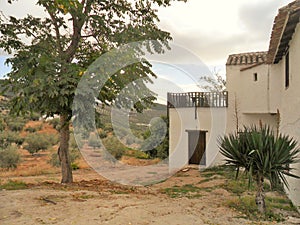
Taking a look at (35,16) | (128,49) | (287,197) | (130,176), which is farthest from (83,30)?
(287,197)

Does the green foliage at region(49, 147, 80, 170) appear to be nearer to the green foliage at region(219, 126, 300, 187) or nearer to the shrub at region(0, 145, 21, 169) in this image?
the shrub at region(0, 145, 21, 169)

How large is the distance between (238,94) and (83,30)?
8.52m

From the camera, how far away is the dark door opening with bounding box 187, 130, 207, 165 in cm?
1667

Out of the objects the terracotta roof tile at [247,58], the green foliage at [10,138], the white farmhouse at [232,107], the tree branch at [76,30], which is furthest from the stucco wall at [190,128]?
the green foliage at [10,138]

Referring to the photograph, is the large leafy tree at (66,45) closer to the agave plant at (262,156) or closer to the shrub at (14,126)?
the agave plant at (262,156)

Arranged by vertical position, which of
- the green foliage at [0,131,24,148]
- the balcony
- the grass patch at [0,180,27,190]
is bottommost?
the grass patch at [0,180,27,190]

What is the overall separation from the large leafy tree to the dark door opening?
582 centimetres

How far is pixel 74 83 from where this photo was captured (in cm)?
859

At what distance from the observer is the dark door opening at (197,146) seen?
16672mm

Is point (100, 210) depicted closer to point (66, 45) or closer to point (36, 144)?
point (66, 45)

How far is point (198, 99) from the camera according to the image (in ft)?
53.9

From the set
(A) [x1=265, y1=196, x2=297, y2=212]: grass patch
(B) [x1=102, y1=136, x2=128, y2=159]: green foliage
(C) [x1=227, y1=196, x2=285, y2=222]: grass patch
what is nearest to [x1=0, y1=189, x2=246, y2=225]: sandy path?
(C) [x1=227, y1=196, x2=285, y2=222]: grass patch

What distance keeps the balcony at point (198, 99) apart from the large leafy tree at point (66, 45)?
518 centimetres

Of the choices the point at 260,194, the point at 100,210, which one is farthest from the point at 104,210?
the point at 260,194
